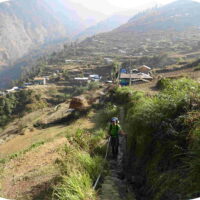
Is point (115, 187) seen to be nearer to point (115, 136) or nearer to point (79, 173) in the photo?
point (79, 173)

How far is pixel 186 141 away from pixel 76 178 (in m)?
2.05

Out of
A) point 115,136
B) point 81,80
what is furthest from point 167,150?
point 81,80

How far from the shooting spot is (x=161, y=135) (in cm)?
473

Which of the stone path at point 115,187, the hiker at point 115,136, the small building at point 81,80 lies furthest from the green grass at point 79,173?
the small building at point 81,80

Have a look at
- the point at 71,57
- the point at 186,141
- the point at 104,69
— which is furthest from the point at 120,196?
the point at 71,57

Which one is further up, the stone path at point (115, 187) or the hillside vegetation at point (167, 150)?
the hillside vegetation at point (167, 150)

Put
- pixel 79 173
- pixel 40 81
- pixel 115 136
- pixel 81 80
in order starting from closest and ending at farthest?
1. pixel 79 173
2. pixel 115 136
3. pixel 81 80
4. pixel 40 81

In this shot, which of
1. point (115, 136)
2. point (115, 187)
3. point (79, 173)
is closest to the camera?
point (79, 173)

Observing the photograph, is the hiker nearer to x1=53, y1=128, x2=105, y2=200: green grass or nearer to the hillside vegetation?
x1=53, y1=128, x2=105, y2=200: green grass

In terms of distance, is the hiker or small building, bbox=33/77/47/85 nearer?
the hiker

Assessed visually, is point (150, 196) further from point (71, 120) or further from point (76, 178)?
point (71, 120)

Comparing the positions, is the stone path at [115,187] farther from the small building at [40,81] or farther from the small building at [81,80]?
the small building at [40,81]

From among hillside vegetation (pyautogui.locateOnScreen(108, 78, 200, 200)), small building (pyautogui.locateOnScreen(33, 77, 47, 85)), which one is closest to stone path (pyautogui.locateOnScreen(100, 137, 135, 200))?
hillside vegetation (pyautogui.locateOnScreen(108, 78, 200, 200))

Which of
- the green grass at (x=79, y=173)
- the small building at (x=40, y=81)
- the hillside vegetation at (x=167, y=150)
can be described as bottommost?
the small building at (x=40, y=81)
